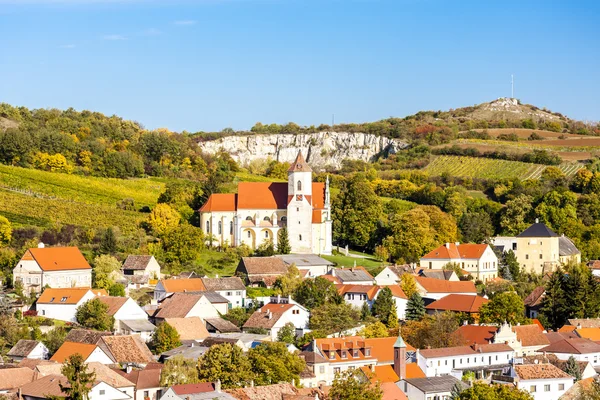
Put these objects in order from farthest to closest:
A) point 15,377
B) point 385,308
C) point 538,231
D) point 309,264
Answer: point 538,231
point 309,264
point 385,308
point 15,377

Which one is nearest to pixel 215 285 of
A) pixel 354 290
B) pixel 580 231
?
pixel 354 290

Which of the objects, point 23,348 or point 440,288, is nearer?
point 23,348

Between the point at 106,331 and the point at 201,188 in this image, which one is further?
the point at 201,188

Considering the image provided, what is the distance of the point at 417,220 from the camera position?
263ft

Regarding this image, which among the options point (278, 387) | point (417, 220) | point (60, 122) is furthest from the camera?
point (60, 122)

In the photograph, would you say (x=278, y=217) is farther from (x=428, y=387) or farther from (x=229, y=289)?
(x=428, y=387)

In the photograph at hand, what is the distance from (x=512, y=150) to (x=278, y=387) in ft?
233

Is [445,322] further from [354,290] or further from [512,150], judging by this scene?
[512,150]

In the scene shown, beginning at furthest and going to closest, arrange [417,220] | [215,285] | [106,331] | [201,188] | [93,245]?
[201,188] → [417,220] → [93,245] → [215,285] → [106,331]

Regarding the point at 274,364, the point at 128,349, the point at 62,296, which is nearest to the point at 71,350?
the point at 128,349

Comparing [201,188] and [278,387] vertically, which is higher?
[201,188]

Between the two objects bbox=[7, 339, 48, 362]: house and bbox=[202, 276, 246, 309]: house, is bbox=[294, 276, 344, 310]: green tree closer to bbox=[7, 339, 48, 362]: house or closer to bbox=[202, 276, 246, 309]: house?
bbox=[202, 276, 246, 309]: house

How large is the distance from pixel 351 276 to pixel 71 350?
22403 mm

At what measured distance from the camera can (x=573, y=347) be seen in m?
55.9
